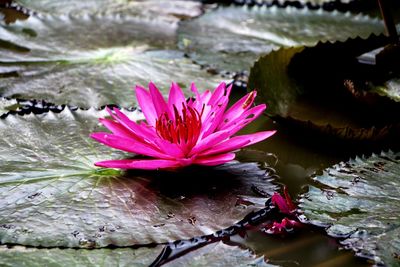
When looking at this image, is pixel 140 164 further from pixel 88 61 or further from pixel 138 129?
pixel 88 61

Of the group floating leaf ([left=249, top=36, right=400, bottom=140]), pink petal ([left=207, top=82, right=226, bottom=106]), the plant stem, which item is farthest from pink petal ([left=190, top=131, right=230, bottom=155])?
the plant stem

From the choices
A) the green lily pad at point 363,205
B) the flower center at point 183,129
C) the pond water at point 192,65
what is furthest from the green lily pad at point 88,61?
the green lily pad at point 363,205

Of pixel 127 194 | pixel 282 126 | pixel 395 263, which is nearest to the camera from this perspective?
pixel 395 263

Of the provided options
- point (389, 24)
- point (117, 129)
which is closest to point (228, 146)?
point (117, 129)

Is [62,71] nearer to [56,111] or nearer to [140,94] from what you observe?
[56,111]

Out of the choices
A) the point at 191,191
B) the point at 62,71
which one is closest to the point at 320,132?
the point at 191,191
